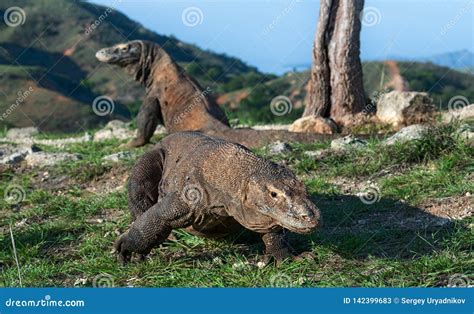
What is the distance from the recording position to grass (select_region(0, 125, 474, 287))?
4477mm

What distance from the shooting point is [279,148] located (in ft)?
25.3

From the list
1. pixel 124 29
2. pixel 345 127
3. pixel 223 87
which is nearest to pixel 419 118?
pixel 345 127

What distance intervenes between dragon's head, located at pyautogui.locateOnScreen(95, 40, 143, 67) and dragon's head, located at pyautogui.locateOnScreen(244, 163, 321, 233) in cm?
698

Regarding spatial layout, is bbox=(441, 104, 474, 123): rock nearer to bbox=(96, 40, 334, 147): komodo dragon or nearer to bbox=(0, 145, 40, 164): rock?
bbox=(96, 40, 334, 147): komodo dragon

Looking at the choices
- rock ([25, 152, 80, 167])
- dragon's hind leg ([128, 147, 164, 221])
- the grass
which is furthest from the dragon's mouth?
rock ([25, 152, 80, 167])

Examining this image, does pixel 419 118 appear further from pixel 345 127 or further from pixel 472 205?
pixel 472 205

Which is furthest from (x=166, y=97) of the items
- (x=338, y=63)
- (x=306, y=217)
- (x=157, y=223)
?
(x=306, y=217)

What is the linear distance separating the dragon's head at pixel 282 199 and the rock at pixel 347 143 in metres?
3.09

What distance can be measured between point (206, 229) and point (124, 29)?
4923 centimetres

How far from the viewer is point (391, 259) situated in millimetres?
4621

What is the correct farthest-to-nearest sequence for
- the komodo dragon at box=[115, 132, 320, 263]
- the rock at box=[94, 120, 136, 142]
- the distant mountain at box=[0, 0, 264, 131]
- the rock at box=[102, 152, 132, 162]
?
the distant mountain at box=[0, 0, 264, 131] < the rock at box=[94, 120, 136, 142] < the rock at box=[102, 152, 132, 162] < the komodo dragon at box=[115, 132, 320, 263]

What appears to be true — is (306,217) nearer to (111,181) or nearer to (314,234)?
(314,234)

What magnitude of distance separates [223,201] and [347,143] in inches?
130

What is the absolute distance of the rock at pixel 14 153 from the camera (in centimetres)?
870
